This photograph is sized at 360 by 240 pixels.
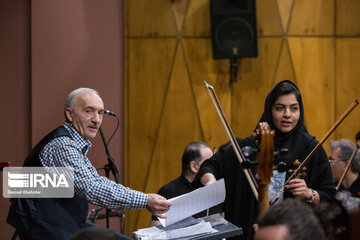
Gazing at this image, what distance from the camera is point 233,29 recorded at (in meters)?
4.94

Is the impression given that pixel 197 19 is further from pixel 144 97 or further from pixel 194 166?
pixel 194 166

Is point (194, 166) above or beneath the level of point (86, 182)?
beneath

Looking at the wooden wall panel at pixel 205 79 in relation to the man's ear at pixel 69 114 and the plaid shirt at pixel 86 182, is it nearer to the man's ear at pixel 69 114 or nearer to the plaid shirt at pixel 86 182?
the man's ear at pixel 69 114

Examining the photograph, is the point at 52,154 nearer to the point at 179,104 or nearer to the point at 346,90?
the point at 179,104

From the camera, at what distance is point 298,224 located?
120cm

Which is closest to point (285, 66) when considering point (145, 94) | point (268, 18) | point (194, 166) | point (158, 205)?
point (268, 18)

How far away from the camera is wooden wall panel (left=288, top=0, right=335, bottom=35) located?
203 inches

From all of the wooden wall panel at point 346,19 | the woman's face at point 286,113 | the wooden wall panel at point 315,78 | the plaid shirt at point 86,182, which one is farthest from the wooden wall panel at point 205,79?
the plaid shirt at point 86,182

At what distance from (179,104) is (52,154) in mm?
2789

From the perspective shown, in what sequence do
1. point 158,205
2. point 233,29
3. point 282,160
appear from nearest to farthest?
point 158,205 → point 282,160 → point 233,29

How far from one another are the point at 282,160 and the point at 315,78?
305 cm

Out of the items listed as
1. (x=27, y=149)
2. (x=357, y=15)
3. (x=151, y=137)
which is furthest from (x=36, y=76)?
(x=357, y=15)

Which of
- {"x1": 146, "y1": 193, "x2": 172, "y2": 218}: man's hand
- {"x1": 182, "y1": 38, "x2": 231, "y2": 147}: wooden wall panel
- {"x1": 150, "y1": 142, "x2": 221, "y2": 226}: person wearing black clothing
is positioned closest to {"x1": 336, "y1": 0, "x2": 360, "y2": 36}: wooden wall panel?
{"x1": 182, "y1": 38, "x2": 231, "y2": 147}: wooden wall panel

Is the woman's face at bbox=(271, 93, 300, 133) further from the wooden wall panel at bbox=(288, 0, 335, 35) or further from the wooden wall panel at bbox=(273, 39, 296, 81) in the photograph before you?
the wooden wall panel at bbox=(288, 0, 335, 35)
